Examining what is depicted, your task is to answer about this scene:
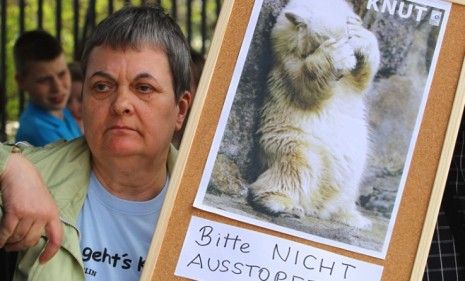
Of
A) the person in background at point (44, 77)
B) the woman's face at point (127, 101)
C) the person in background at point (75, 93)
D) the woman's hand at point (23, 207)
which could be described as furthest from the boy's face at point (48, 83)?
the woman's hand at point (23, 207)

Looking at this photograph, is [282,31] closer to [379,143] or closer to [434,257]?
[379,143]

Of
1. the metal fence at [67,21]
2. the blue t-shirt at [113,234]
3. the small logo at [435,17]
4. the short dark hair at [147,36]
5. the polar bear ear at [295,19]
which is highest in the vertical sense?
the metal fence at [67,21]

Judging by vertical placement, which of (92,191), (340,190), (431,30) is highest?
(431,30)

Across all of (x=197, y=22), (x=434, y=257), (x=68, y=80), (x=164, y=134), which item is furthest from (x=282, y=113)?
(x=197, y=22)

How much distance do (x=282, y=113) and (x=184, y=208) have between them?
0.32 meters

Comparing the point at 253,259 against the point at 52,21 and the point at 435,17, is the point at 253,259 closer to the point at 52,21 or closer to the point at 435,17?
the point at 435,17

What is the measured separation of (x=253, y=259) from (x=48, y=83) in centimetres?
360

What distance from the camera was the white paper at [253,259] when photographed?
7.40 ft

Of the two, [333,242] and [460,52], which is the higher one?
[460,52]

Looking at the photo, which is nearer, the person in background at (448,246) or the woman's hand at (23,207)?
the woman's hand at (23,207)

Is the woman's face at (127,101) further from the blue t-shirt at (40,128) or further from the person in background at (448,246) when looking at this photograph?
the blue t-shirt at (40,128)

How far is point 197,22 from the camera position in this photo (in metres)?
9.89

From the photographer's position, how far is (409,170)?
2.28m

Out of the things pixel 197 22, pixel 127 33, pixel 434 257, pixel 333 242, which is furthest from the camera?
pixel 197 22
